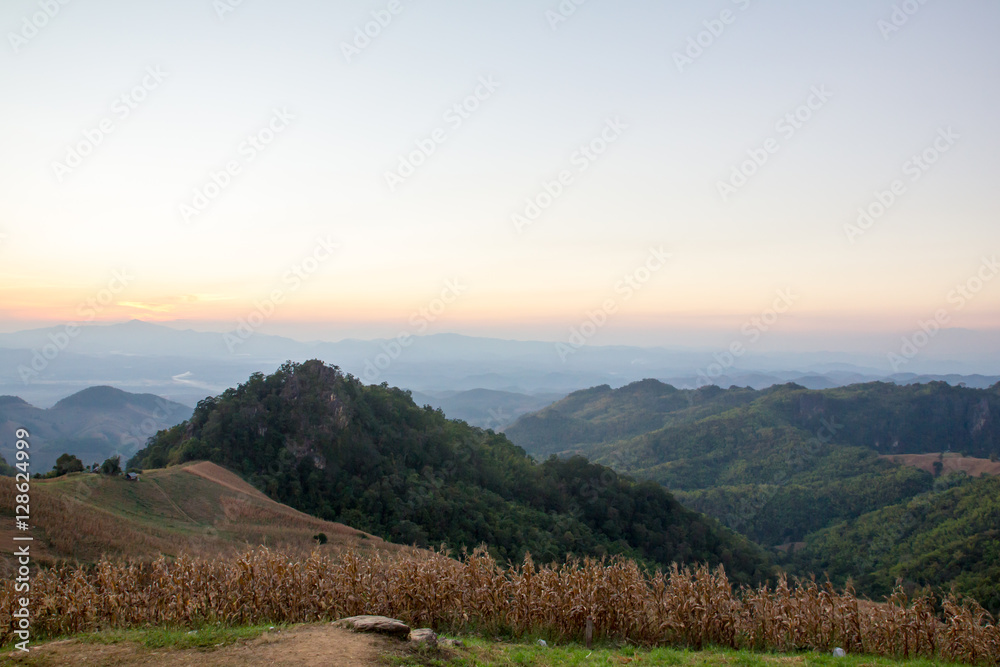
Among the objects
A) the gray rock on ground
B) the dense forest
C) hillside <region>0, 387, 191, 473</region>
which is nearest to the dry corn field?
the gray rock on ground

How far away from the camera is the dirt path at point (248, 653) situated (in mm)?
6480

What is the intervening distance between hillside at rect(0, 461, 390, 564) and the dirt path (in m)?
7.52

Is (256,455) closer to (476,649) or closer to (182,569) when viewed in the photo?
(182,569)

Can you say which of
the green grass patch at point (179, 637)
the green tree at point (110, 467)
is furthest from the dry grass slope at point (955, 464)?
the green tree at point (110, 467)

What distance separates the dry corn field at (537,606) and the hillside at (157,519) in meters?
5.43

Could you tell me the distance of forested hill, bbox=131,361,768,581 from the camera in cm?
3250

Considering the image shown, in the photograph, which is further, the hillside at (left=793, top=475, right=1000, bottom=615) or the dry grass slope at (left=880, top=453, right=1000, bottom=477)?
the dry grass slope at (left=880, top=453, right=1000, bottom=477)

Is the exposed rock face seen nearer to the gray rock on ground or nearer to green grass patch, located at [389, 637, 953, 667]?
the gray rock on ground

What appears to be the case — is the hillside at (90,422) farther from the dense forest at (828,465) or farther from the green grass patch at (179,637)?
the green grass patch at (179,637)

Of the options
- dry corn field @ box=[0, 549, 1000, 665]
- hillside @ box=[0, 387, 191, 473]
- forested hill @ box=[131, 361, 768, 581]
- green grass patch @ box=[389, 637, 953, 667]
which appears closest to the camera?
green grass patch @ box=[389, 637, 953, 667]

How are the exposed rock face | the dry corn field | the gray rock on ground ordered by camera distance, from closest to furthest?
the gray rock on ground, the exposed rock face, the dry corn field

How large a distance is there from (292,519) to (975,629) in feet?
73.8

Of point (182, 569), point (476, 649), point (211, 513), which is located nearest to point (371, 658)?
point (476, 649)

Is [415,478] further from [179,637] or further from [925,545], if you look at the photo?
[925,545]
